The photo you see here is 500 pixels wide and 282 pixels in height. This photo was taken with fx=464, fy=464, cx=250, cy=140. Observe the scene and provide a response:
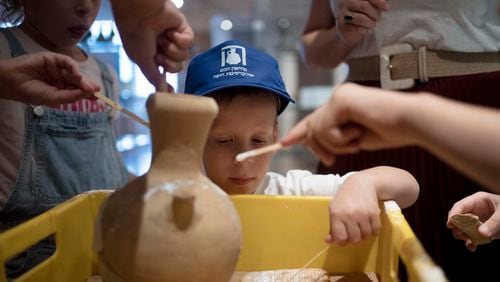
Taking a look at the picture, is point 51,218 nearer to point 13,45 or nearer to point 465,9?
point 13,45

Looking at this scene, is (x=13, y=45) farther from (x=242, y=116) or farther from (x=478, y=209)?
(x=478, y=209)

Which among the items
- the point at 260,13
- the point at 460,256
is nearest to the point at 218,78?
the point at 460,256

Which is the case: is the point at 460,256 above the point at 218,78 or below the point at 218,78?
below

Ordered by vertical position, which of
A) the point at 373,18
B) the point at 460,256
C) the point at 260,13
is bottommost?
the point at 460,256

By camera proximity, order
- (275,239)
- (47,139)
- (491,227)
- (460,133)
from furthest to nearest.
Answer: (47,139) → (275,239) → (491,227) → (460,133)

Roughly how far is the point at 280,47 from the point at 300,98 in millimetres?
519

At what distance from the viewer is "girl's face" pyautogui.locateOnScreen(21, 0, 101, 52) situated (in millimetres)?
1049

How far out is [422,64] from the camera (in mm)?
937

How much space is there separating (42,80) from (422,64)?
0.72m

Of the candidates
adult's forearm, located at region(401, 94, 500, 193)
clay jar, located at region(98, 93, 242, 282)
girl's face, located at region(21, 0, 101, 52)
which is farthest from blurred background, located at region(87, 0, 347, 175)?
adult's forearm, located at region(401, 94, 500, 193)

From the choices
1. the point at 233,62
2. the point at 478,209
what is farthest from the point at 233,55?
the point at 478,209

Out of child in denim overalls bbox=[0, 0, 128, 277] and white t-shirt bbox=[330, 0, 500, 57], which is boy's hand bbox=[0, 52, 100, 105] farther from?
white t-shirt bbox=[330, 0, 500, 57]

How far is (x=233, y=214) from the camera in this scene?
616 millimetres

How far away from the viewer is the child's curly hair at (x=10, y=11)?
1039 mm
